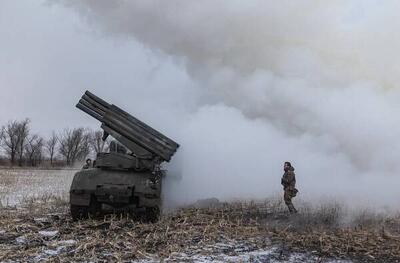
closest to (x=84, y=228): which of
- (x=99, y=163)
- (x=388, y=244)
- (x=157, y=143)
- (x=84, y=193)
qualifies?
(x=84, y=193)

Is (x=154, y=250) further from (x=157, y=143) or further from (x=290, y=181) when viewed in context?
(x=290, y=181)

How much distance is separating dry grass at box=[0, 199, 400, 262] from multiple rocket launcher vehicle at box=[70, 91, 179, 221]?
0.47m

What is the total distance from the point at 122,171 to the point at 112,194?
A: 41.5 inches

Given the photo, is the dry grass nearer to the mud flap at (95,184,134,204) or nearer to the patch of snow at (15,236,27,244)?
the patch of snow at (15,236,27,244)

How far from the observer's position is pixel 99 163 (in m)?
15.3

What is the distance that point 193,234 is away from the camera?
12.5 m

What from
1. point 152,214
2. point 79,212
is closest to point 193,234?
point 152,214

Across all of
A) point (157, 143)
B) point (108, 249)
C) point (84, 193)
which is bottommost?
point (108, 249)

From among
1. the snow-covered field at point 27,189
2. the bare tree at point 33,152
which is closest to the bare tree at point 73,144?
the bare tree at point 33,152

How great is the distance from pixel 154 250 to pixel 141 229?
2538 mm

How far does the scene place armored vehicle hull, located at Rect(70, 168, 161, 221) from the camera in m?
14.4

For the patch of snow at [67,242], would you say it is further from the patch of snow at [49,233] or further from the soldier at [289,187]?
the soldier at [289,187]

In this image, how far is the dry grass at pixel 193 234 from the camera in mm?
10516

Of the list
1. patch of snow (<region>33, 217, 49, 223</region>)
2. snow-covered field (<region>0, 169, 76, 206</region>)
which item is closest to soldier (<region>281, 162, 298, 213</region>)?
patch of snow (<region>33, 217, 49, 223</region>)
